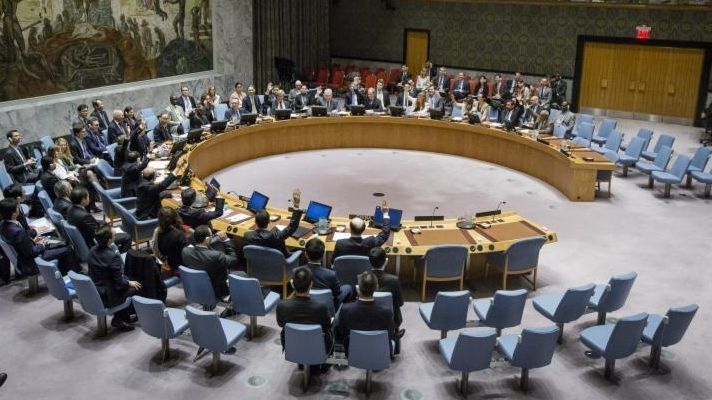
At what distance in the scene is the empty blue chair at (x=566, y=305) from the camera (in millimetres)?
7016

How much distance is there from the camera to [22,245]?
7.99m

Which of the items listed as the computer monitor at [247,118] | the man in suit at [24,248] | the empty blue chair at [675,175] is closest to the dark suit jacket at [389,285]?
the man in suit at [24,248]

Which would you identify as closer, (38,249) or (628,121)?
(38,249)


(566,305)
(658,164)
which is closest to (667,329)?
(566,305)

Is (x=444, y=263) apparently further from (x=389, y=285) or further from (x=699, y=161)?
(x=699, y=161)

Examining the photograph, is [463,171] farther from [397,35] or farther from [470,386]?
[397,35]

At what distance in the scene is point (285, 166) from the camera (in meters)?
14.7

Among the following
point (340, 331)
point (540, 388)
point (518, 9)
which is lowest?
point (540, 388)

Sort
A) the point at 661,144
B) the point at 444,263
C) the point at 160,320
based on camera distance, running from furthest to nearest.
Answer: the point at 661,144
the point at 444,263
the point at 160,320

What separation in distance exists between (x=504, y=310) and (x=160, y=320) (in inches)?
134

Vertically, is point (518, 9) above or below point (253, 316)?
above

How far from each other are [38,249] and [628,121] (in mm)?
16648

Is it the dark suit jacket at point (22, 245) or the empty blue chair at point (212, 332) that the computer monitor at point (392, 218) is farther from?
the dark suit jacket at point (22, 245)

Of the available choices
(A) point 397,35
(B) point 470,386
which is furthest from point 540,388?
(A) point 397,35
